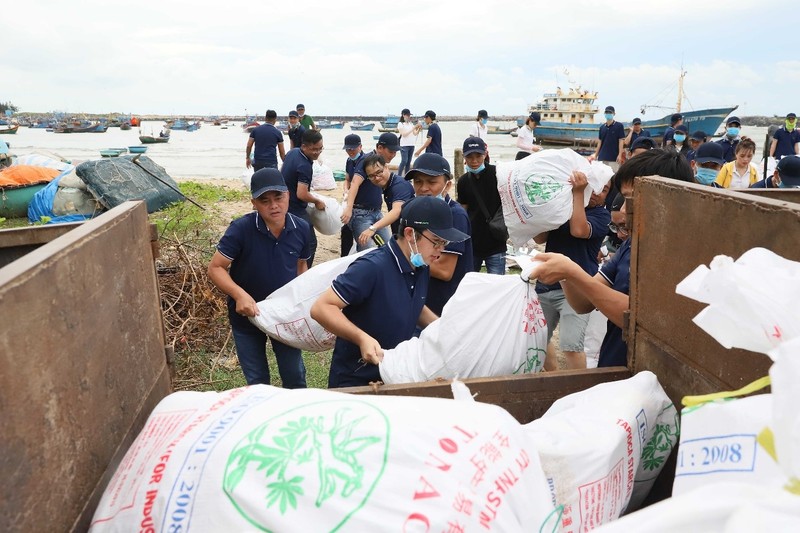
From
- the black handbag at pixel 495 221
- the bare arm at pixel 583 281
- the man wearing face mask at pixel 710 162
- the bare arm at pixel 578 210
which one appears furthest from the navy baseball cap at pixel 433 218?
the man wearing face mask at pixel 710 162

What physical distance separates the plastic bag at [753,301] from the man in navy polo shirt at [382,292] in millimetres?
1421

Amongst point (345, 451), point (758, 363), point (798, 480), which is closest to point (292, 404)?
point (345, 451)

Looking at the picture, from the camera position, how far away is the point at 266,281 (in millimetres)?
3289

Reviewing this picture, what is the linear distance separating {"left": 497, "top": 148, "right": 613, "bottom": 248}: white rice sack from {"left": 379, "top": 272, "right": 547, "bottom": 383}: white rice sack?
4.01 ft

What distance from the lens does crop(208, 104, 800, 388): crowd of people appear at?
2.36 metres

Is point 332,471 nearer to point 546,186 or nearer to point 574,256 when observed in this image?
point 546,186

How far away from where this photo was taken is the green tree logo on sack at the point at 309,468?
3.38 ft

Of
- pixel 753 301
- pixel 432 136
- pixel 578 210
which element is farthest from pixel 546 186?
pixel 432 136

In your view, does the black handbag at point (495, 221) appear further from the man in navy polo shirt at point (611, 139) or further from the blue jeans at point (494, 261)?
the man in navy polo shirt at point (611, 139)

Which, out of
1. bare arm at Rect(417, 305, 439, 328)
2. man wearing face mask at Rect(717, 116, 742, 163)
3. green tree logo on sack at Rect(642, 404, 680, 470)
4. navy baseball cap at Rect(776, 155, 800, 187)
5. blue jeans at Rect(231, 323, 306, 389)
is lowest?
blue jeans at Rect(231, 323, 306, 389)

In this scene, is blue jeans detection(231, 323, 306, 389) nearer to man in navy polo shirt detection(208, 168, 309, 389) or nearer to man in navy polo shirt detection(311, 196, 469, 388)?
man in navy polo shirt detection(208, 168, 309, 389)

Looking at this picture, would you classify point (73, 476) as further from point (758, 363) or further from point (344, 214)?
point (344, 214)

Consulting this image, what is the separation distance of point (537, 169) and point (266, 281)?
1757mm

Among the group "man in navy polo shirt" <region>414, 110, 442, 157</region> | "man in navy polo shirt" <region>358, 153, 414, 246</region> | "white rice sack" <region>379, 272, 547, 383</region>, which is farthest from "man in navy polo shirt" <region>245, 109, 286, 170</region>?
"white rice sack" <region>379, 272, 547, 383</region>
